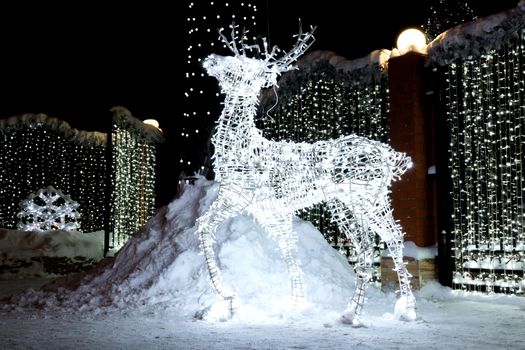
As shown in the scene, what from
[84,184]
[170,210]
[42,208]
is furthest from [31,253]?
[170,210]

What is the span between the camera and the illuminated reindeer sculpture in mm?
5820

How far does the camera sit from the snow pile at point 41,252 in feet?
41.6

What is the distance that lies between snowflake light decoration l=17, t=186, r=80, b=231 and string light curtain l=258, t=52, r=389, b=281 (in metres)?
6.67

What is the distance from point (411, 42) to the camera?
9023mm

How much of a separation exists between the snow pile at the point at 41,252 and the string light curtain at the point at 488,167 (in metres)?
8.58

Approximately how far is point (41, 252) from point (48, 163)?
3.63 m

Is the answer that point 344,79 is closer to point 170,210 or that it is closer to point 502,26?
point 502,26

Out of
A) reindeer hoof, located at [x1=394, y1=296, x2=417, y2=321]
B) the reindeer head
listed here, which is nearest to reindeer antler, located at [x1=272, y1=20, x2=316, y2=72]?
the reindeer head

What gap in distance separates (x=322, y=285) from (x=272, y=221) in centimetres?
159

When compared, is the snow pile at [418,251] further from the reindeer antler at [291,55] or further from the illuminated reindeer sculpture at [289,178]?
the reindeer antler at [291,55]

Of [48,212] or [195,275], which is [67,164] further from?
[195,275]

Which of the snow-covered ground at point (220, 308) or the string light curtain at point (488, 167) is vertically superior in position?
the string light curtain at point (488, 167)

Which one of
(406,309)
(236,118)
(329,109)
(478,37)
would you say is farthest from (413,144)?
(236,118)

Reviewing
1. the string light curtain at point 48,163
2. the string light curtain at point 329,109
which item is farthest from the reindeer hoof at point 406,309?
the string light curtain at point 48,163
